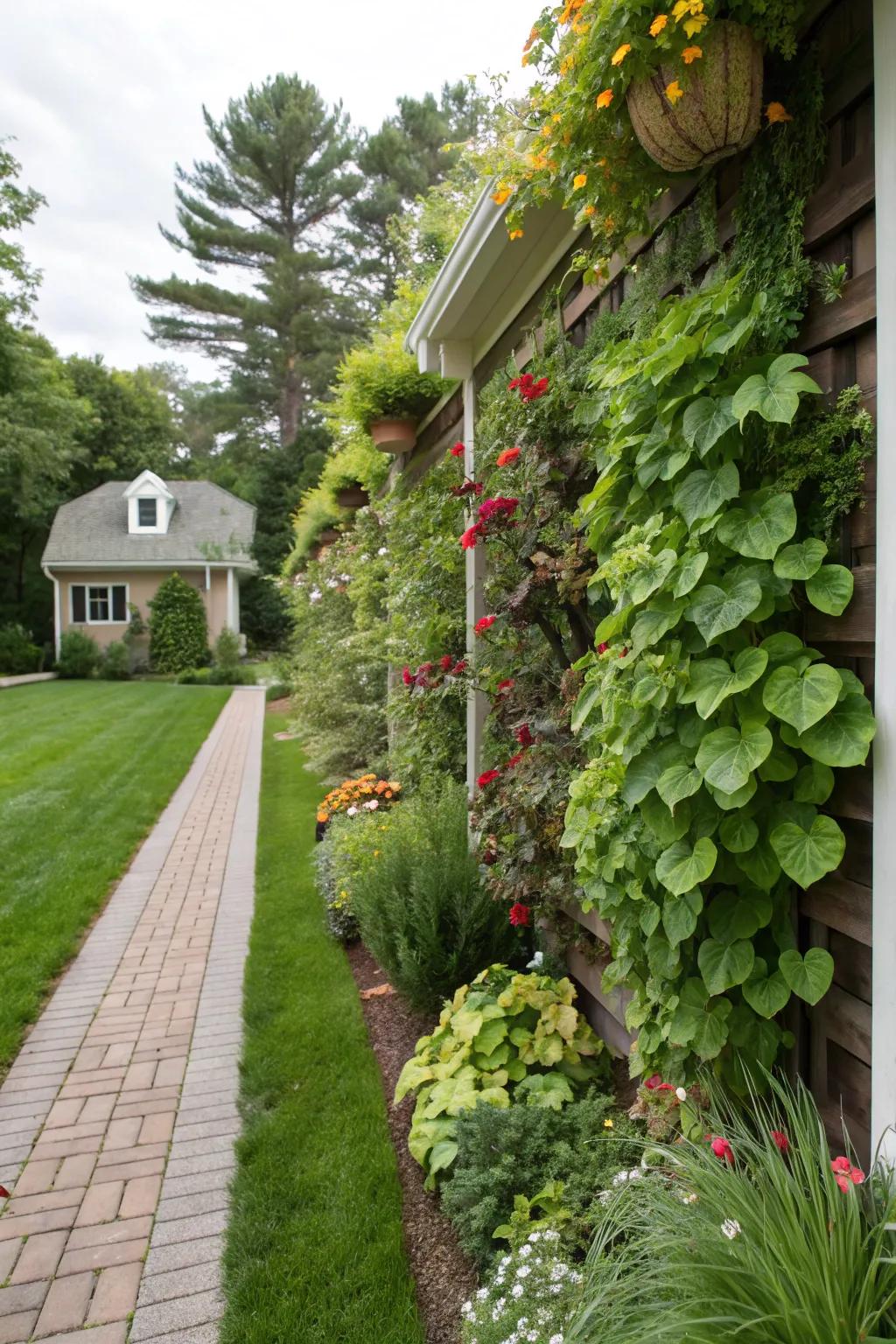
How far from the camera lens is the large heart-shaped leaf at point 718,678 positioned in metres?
1.45

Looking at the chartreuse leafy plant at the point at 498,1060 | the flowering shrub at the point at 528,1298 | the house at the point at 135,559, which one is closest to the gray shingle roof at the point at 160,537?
the house at the point at 135,559

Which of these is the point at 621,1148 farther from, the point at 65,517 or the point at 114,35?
the point at 65,517

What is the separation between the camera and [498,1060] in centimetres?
256

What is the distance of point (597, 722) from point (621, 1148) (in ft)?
3.49

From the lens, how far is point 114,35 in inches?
321

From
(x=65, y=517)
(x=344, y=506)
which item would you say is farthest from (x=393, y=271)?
(x=344, y=506)

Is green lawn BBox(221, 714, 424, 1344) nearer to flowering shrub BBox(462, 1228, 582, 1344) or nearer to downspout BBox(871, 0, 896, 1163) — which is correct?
flowering shrub BBox(462, 1228, 582, 1344)

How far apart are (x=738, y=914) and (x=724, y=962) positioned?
95 mm

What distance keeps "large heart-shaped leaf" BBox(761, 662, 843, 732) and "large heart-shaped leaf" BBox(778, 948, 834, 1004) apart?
1.36 ft

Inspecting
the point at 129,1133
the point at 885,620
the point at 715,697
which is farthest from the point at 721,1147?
the point at 129,1133

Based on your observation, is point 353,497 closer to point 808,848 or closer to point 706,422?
point 706,422

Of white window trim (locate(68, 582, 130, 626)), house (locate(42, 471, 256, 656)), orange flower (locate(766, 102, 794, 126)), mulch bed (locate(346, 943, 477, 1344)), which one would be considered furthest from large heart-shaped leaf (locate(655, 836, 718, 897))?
white window trim (locate(68, 582, 130, 626))

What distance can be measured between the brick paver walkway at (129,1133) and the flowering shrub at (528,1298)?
668 millimetres

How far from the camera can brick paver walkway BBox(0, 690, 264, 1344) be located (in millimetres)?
2074
